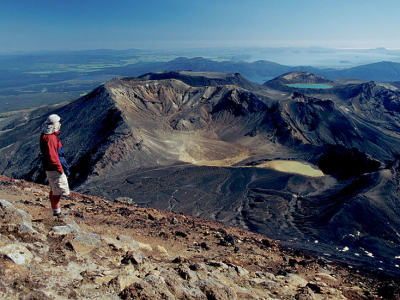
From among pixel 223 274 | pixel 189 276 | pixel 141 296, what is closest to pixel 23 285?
pixel 141 296

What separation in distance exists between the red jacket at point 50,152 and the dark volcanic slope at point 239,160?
13.6 metres

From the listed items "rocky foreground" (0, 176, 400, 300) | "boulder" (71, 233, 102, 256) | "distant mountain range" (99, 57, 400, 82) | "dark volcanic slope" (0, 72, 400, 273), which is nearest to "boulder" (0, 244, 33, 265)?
"rocky foreground" (0, 176, 400, 300)

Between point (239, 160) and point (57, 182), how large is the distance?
98.6ft

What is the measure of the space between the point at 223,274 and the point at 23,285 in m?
3.52

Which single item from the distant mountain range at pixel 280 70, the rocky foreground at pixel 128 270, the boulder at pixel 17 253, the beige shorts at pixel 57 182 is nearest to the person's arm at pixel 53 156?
the beige shorts at pixel 57 182

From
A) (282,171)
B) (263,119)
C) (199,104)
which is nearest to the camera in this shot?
(282,171)

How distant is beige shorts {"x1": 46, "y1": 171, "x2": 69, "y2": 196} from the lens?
5723 mm

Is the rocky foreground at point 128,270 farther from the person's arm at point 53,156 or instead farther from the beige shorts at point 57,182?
the person's arm at point 53,156

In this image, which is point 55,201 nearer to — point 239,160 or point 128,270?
point 128,270

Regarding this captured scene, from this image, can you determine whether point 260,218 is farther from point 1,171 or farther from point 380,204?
point 1,171

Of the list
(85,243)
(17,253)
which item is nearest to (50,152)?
(85,243)

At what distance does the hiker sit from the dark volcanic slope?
13.3m

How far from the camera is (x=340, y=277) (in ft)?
27.3

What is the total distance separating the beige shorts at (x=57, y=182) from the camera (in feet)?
18.8
